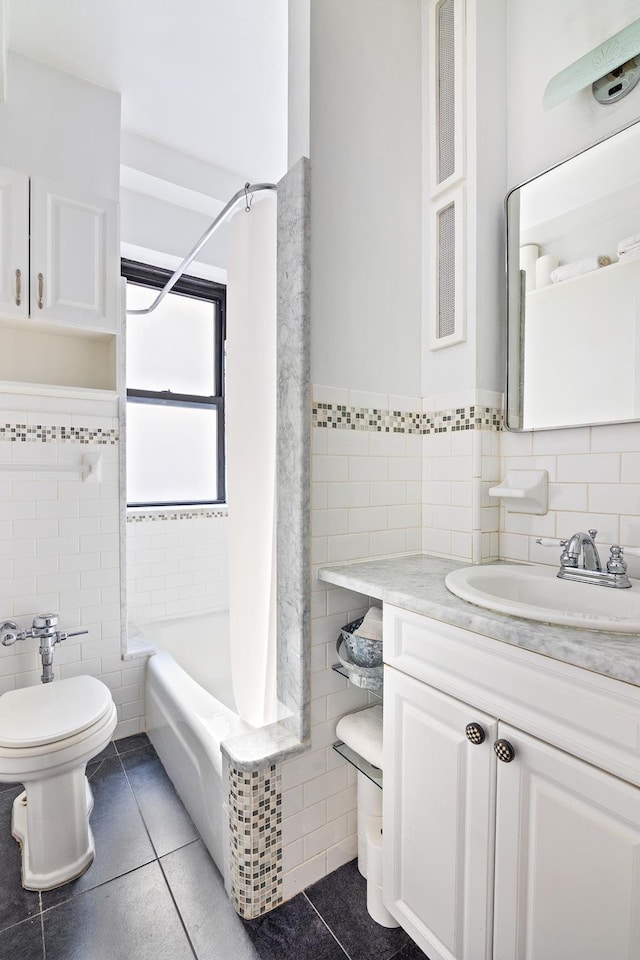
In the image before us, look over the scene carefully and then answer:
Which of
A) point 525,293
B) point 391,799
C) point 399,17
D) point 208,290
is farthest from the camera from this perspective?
point 208,290

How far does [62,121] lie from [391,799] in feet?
9.04

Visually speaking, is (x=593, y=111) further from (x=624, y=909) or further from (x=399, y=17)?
(x=624, y=909)

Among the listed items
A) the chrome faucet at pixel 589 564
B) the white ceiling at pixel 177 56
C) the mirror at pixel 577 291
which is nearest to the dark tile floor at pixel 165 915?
the chrome faucet at pixel 589 564

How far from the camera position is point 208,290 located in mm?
2943

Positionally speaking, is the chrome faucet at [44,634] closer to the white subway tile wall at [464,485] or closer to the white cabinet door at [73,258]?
the white cabinet door at [73,258]

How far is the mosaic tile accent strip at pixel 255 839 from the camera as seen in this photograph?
1168mm

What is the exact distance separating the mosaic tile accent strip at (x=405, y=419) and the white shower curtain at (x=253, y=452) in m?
0.18

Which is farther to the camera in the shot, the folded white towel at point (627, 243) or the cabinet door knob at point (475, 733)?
the folded white towel at point (627, 243)

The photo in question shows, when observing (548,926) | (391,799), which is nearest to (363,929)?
(391,799)

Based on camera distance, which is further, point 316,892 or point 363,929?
point 316,892

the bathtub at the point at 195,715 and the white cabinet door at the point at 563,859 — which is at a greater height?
the white cabinet door at the point at 563,859

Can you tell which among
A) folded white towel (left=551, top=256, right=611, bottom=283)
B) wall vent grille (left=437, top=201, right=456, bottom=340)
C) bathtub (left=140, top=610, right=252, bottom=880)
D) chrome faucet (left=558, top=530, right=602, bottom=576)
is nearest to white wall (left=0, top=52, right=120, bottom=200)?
wall vent grille (left=437, top=201, right=456, bottom=340)

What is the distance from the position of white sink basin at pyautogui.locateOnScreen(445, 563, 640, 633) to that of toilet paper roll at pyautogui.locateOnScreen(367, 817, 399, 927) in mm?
772

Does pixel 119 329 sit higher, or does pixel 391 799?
pixel 119 329
